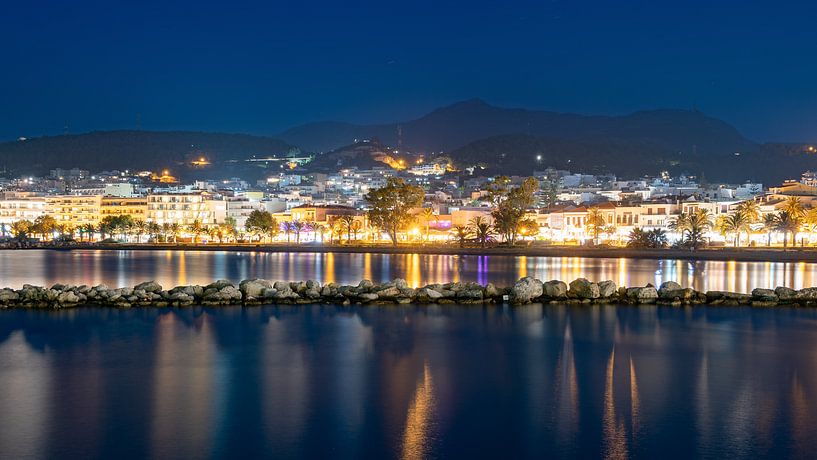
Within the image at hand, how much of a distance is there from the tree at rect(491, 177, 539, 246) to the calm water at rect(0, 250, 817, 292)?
23.5ft

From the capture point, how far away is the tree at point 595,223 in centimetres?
6788

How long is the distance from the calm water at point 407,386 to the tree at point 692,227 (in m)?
37.6

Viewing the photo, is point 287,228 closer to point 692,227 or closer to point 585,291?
point 692,227

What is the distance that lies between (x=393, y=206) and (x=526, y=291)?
42613mm

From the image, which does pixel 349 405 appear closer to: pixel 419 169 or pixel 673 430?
pixel 673 430

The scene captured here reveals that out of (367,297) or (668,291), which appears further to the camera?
(668,291)

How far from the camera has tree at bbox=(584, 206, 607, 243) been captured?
67875 mm

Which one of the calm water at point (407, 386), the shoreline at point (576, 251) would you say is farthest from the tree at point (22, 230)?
the calm water at point (407, 386)

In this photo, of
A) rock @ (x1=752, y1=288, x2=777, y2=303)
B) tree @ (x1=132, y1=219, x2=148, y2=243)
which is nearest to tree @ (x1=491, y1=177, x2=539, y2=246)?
rock @ (x1=752, y1=288, x2=777, y2=303)

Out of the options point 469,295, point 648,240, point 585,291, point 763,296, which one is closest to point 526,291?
point 469,295

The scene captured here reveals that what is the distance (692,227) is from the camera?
61219 millimetres

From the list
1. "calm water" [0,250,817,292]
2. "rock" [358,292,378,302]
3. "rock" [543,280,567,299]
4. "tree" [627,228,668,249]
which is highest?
"tree" [627,228,668,249]

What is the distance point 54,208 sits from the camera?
10625 centimetres

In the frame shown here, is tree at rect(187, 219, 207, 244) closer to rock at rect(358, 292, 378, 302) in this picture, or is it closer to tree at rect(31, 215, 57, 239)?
tree at rect(31, 215, 57, 239)
